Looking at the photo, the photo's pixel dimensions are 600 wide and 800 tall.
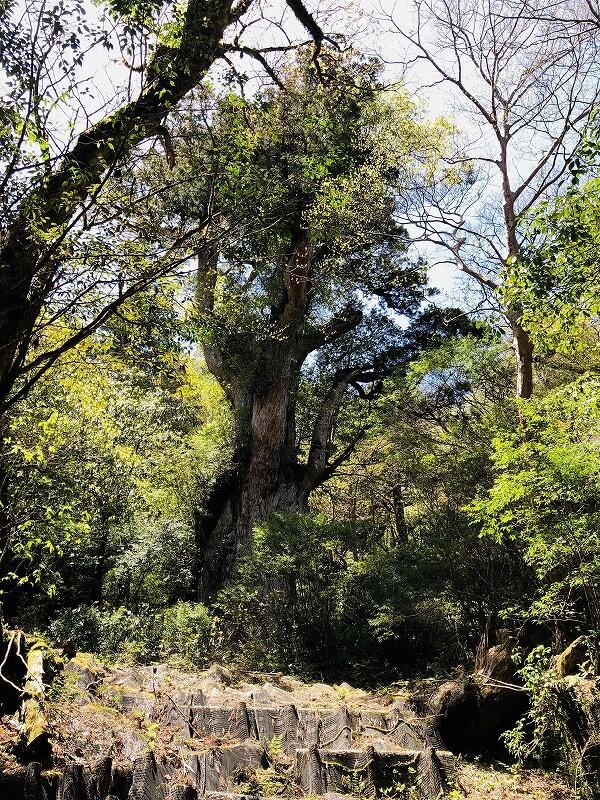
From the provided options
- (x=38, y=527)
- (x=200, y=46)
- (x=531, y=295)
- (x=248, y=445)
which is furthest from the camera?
(x=248, y=445)

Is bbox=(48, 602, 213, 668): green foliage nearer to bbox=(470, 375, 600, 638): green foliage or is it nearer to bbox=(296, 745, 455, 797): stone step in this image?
bbox=(296, 745, 455, 797): stone step

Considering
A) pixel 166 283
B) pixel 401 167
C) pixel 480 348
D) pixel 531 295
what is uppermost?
pixel 401 167

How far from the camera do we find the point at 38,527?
8.88 metres

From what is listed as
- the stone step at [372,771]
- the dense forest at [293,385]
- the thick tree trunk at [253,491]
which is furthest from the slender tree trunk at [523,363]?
the thick tree trunk at [253,491]

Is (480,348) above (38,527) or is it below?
above

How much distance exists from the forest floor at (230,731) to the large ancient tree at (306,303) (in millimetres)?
6132

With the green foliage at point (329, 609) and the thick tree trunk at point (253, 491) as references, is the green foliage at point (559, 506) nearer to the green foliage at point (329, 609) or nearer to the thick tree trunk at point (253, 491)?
the green foliage at point (329, 609)

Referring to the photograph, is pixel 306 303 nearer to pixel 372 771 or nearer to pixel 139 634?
pixel 139 634

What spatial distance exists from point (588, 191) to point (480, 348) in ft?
21.4

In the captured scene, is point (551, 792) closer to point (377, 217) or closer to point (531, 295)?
point (531, 295)

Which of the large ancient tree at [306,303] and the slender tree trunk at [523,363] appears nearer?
the slender tree trunk at [523,363]

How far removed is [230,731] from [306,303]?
10.4m

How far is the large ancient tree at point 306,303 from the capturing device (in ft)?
39.7

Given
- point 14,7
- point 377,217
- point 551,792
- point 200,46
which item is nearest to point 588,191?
point 200,46
